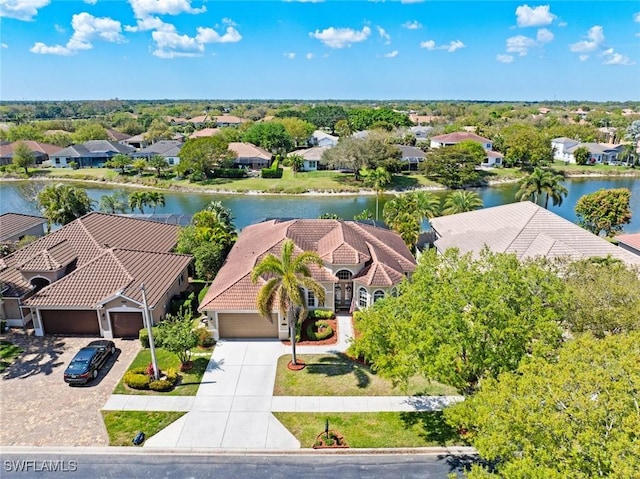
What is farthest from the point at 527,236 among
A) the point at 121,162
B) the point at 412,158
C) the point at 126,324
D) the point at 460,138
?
the point at 121,162

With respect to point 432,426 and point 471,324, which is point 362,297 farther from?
point 471,324

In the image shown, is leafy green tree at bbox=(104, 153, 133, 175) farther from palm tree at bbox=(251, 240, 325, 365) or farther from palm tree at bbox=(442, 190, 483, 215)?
palm tree at bbox=(251, 240, 325, 365)

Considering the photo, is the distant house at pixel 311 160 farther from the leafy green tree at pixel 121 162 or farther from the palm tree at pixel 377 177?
the leafy green tree at pixel 121 162

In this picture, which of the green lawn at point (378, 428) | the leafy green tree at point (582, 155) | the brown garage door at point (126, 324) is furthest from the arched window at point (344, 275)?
the leafy green tree at point (582, 155)

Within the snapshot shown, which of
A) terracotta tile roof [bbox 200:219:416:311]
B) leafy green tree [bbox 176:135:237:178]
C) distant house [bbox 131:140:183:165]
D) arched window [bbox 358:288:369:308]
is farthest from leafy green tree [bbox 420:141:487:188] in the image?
arched window [bbox 358:288:369:308]

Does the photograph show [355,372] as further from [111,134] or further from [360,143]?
[111,134]

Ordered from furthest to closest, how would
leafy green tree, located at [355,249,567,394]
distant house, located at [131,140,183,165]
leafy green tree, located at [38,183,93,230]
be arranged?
distant house, located at [131,140,183,165] < leafy green tree, located at [38,183,93,230] < leafy green tree, located at [355,249,567,394]
